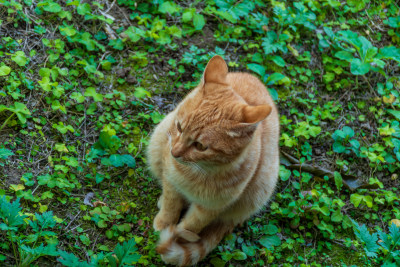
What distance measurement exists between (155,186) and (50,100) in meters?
1.12

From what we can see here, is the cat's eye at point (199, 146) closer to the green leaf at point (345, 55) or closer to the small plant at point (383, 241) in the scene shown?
the small plant at point (383, 241)

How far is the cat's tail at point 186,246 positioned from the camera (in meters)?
2.75

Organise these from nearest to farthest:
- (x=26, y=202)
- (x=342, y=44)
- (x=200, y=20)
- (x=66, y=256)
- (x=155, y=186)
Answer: (x=66, y=256), (x=26, y=202), (x=155, y=186), (x=200, y=20), (x=342, y=44)

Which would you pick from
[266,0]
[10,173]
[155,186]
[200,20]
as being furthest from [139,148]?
[266,0]

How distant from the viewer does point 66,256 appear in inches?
89.0

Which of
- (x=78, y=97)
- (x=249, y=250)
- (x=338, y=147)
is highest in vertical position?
(x=78, y=97)

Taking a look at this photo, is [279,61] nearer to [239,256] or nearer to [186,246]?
[239,256]

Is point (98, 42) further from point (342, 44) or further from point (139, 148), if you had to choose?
point (342, 44)

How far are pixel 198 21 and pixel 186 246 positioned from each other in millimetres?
2322

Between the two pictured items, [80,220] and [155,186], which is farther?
[155,186]

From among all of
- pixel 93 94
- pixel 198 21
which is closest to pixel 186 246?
pixel 93 94

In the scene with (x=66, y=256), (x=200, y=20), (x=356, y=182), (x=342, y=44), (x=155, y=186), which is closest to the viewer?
(x=66, y=256)

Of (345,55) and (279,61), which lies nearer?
(279,61)

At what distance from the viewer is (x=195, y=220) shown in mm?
2896
